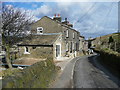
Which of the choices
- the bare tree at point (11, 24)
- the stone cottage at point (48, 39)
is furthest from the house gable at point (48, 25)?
the bare tree at point (11, 24)

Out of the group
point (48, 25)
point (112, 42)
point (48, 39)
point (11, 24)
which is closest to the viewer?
point (11, 24)

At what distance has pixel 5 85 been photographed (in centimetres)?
389

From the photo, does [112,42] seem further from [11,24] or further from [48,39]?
[11,24]

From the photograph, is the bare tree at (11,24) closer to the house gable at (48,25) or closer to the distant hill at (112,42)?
the house gable at (48,25)

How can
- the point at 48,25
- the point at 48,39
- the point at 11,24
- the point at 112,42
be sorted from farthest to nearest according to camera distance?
1. the point at 112,42
2. the point at 48,25
3. the point at 48,39
4. the point at 11,24

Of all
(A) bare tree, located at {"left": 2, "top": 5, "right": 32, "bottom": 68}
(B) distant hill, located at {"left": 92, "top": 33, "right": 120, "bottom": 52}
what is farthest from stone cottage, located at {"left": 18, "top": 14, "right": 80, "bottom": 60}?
(B) distant hill, located at {"left": 92, "top": 33, "right": 120, "bottom": 52}

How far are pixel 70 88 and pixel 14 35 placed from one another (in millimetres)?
7376

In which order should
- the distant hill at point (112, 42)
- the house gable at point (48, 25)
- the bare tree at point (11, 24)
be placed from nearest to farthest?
the bare tree at point (11, 24) < the house gable at point (48, 25) < the distant hill at point (112, 42)

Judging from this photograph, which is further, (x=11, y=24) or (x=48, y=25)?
(x=48, y=25)

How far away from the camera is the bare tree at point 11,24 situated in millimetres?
10430

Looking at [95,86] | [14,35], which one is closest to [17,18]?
[14,35]

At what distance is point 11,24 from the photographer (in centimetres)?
1055

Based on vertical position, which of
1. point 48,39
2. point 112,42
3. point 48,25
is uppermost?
point 48,25

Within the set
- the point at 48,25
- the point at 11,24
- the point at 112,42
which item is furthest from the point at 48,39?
the point at 112,42
